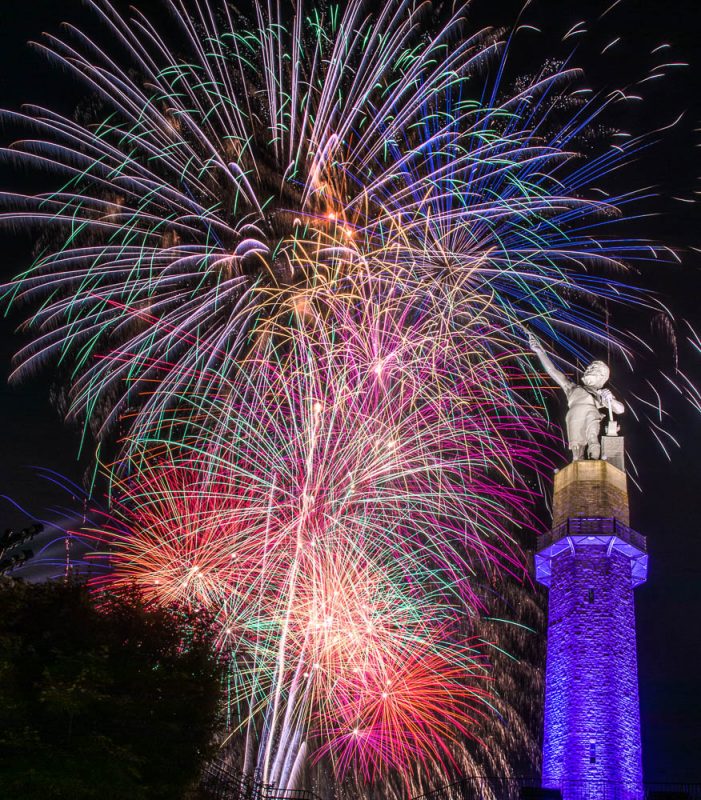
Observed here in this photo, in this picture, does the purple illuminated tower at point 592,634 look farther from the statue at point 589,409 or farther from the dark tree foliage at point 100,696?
the dark tree foliage at point 100,696

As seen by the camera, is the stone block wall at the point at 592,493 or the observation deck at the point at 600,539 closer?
the observation deck at the point at 600,539

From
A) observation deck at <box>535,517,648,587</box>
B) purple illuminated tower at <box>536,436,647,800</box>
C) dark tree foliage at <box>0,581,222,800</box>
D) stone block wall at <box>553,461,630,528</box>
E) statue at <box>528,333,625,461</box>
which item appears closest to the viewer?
dark tree foliage at <box>0,581,222,800</box>

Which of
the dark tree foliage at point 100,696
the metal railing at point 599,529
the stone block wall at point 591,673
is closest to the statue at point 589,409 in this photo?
the metal railing at point 599,529

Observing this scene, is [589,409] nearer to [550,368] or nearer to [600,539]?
[550,368]

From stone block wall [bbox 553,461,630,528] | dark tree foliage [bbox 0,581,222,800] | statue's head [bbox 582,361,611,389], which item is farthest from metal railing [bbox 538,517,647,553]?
dark tree foliage [bbox 0,581,222,800]

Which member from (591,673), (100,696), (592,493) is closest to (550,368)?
(592,493)

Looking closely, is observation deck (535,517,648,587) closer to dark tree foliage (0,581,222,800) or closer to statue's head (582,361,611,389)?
statue's head (582,361,611,389)

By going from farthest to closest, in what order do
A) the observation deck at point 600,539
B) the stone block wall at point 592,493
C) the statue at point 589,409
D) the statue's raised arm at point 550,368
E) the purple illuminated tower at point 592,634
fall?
the statue's raised arm at point 550,368, the statue at point 589,409, the stone block wall at point 592,493, the observation deck at point 600,539, the purple illuminated tower at point 592,634
